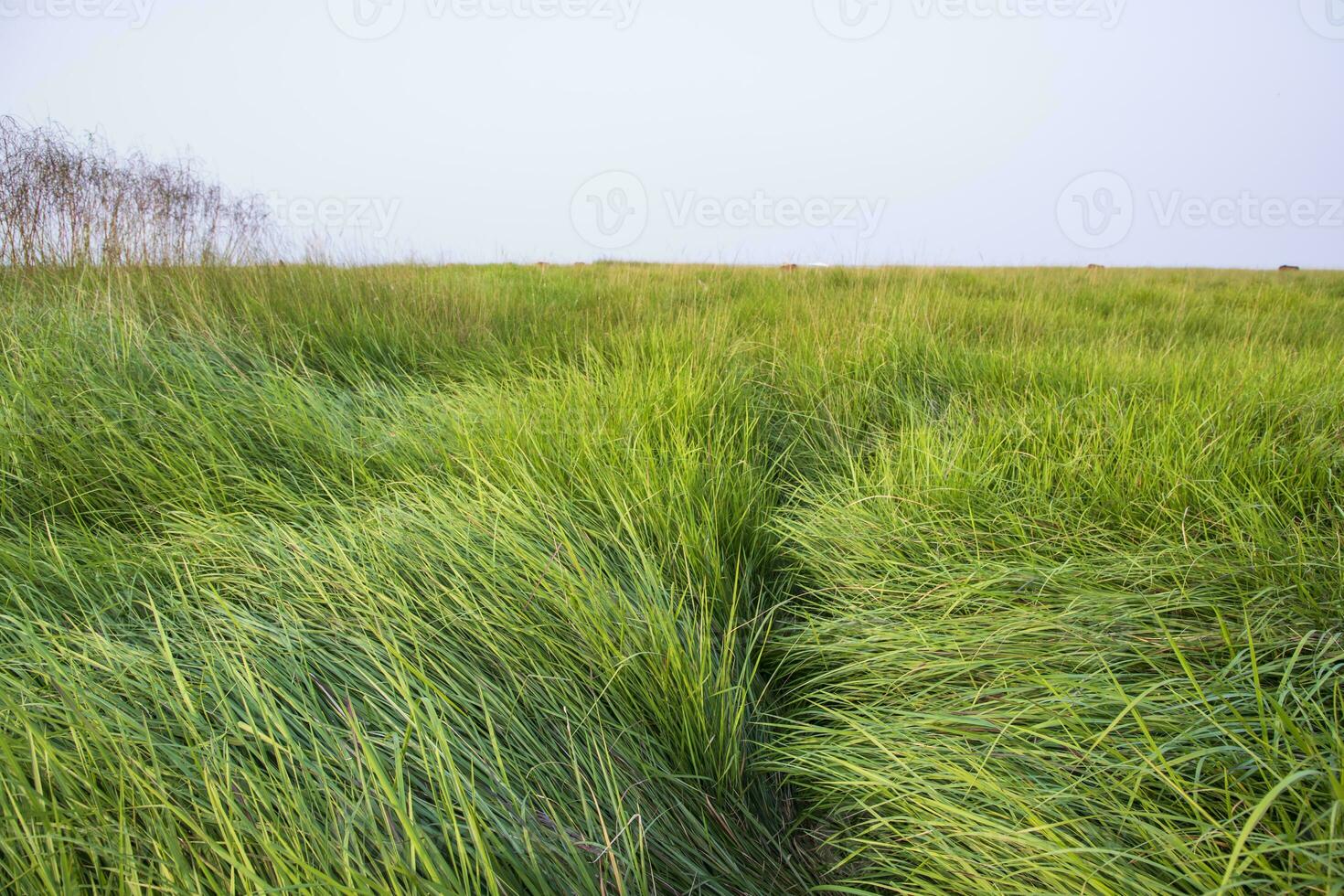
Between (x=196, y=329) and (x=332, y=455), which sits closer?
(x=332, y=455)

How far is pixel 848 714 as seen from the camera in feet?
3.96

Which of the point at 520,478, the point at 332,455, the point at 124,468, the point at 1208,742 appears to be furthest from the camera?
the point at 332,455

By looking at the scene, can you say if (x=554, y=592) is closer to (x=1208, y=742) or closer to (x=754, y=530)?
(x=754, y=530)

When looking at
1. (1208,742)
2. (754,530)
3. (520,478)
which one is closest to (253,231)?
(520,478)

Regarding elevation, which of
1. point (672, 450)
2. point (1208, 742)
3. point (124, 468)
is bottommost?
point (1208, 742)

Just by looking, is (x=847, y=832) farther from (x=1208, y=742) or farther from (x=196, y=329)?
(x=196, y=329)

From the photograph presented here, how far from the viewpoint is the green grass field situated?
79 cm

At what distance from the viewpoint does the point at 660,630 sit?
1147 mm

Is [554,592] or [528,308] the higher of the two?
[528,308]

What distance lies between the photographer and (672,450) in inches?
69.8

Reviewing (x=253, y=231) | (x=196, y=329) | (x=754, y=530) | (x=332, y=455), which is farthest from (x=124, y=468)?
(x=253, y=231)

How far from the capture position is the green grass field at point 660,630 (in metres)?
0.79

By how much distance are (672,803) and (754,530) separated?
2.50 feet

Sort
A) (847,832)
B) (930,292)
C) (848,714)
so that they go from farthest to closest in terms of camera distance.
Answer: (930,292) → (848,714) → (847,832)
